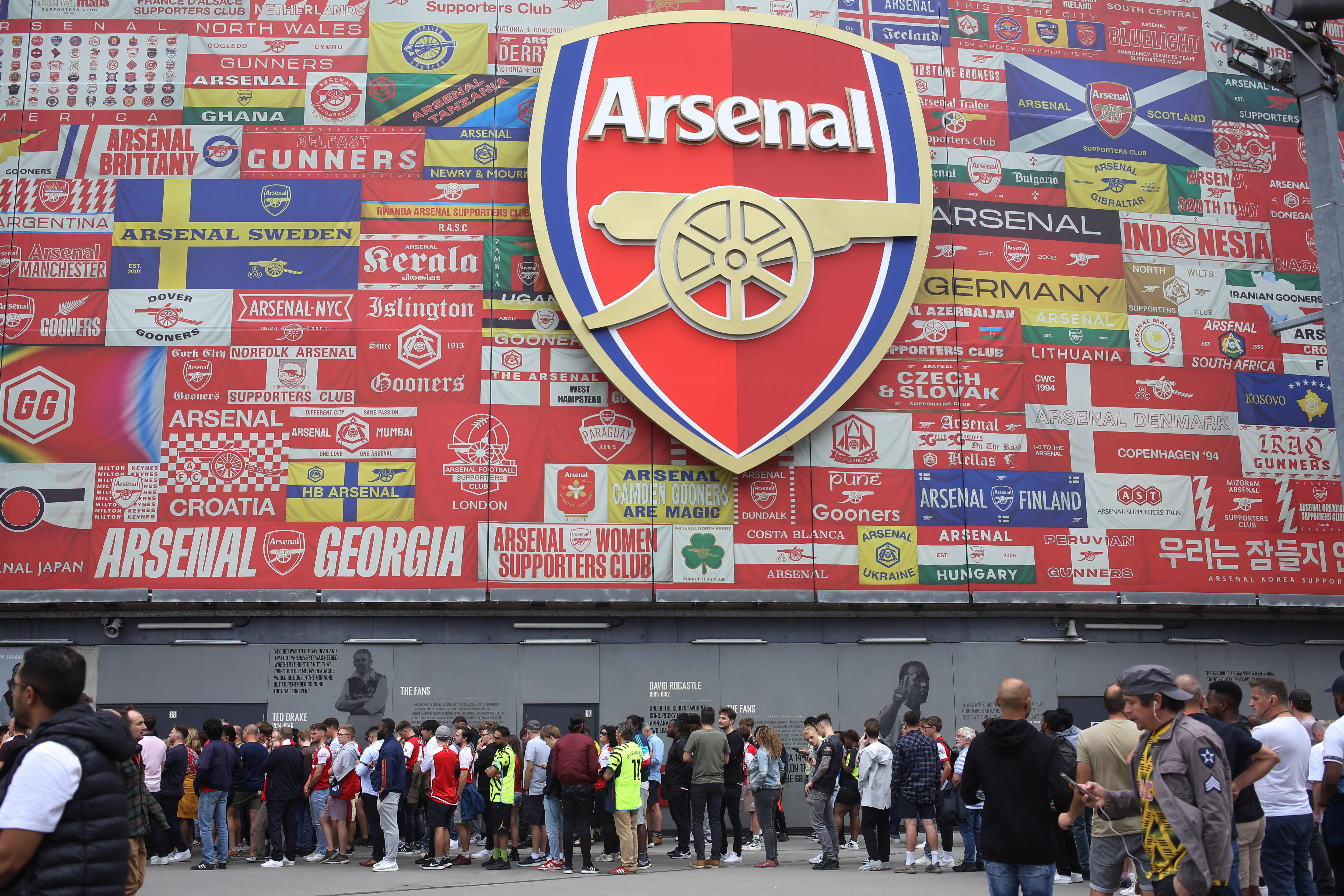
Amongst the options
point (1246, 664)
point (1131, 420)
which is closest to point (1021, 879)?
point (1131, 420)

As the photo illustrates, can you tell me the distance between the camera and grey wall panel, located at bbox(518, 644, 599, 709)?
18656 mm

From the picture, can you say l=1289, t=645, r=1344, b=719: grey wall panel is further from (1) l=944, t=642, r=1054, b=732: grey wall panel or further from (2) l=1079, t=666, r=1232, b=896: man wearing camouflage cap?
(2) l=1079, t=666, r=1232, b=896: man wearing camouflage cap

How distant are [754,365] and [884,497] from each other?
329 centimetres

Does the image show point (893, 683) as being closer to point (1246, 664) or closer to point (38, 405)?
point (1246, 664)

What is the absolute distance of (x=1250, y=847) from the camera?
7.35 meters

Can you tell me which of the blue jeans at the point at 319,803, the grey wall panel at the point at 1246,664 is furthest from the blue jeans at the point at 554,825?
the grey wall panel at the point at 1246,664

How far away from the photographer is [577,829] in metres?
13.1

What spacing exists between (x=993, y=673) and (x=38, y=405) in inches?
666

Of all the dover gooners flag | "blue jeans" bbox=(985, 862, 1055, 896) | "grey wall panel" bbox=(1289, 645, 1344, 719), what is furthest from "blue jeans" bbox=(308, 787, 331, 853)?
"grey wall panel" bbox=(1289, 645, 1344, 719)

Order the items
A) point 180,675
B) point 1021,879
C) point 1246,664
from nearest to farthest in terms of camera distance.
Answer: point 1021,879
point 180,675
point 1246,664

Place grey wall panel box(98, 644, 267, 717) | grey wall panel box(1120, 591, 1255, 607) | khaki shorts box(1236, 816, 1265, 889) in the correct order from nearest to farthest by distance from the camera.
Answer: khaki shorts box(1236, 816, 1265, 889), grey wall panel box(98, 644, 267, 717), grey wall panel box(1120, 591, 1255, 607)

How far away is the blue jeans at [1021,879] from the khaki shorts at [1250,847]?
6.86 ft

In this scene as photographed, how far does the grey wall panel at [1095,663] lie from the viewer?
19.9 meters

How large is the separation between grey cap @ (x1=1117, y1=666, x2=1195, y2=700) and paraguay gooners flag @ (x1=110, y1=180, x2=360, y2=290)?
16.5 m
